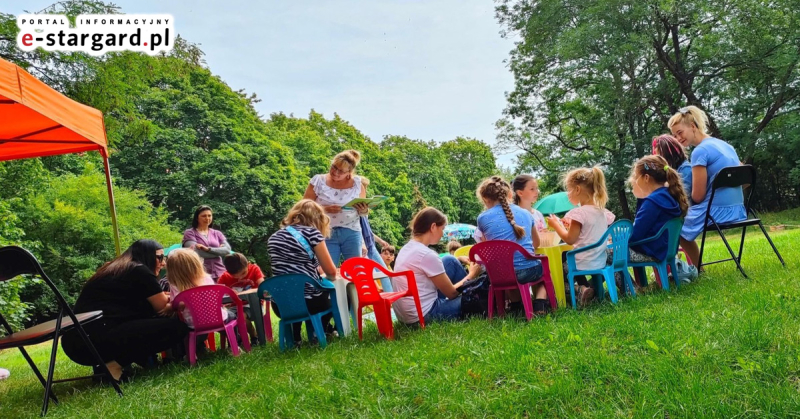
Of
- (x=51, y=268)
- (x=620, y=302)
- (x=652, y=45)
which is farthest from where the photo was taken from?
(x=652, y=45)

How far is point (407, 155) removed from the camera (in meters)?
37.7

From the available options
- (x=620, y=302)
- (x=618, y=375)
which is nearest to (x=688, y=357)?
(x=618, y=375)

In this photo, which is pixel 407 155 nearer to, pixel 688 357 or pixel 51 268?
pixel 51 268

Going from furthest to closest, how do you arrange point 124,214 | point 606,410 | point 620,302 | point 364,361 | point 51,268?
1. point 124,214
2. point 51,268
3. point 620,302
4. point 364,361
5. point 606,410

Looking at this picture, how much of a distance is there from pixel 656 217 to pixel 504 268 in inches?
54.1

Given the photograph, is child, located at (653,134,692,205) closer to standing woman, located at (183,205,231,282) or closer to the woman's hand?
the woman's hand

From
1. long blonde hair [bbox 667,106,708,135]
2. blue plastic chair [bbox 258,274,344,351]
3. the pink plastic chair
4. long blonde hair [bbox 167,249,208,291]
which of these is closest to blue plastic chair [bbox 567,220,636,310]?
long blonde hair [bbox 667,106,708,135]

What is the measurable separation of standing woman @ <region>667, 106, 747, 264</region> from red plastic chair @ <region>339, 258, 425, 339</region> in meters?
2.61

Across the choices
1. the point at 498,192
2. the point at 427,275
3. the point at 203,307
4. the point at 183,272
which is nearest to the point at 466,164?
the point at 498,192

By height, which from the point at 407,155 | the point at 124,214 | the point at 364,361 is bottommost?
the point at 364,361

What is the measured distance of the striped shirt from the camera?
427 centimetres

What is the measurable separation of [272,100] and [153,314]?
92.8 ft

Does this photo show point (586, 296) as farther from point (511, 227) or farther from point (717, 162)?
point (717, 162)

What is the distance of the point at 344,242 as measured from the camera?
5.52 metres
